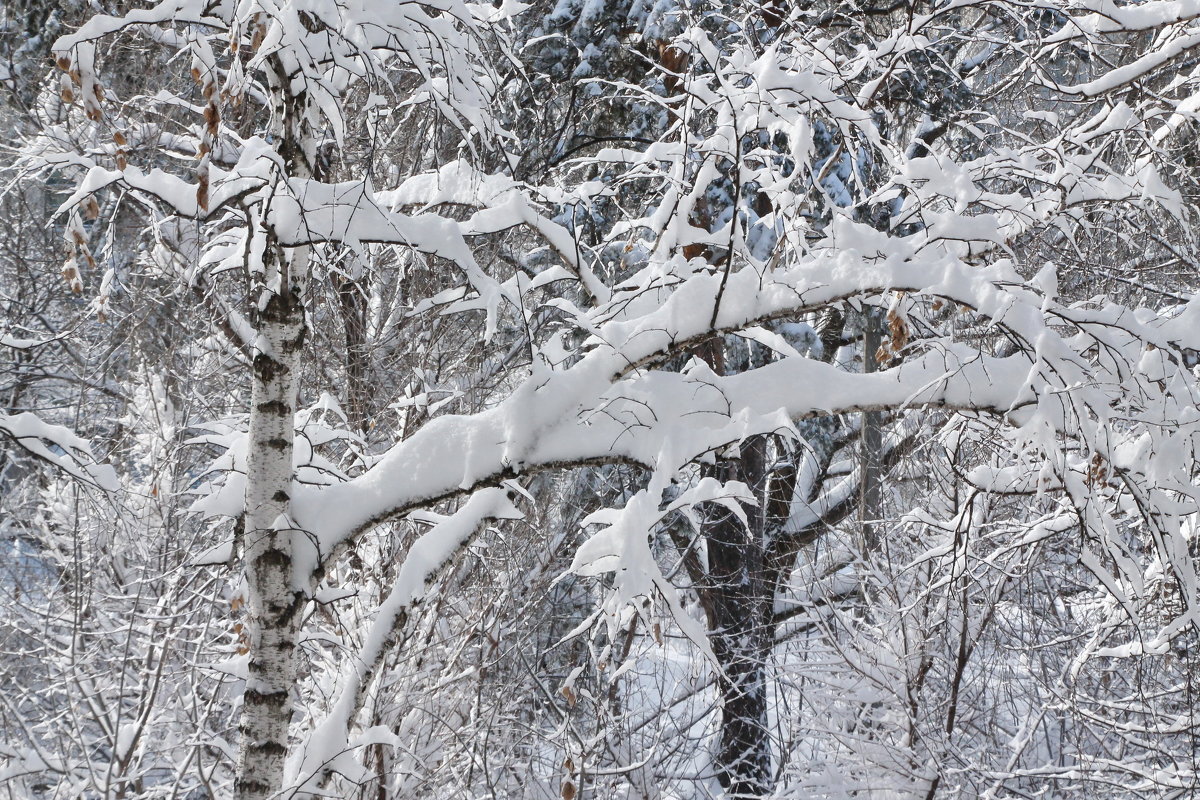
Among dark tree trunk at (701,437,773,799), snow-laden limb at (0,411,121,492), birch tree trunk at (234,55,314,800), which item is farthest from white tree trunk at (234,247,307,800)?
dark tree trunk at (701,437,773,799)

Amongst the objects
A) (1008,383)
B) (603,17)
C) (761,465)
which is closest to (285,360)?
(1008,383)

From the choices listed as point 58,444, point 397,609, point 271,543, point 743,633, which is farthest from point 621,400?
point 743,633

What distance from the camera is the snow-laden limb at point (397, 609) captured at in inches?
159

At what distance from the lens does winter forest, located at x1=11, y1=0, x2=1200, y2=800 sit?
338 centimetres

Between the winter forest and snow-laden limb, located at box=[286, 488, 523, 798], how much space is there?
0.02 m

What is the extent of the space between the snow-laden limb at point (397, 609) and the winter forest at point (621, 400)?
2 centimetres

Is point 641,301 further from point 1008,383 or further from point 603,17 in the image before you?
point 603,17

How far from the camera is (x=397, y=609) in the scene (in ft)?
13.5

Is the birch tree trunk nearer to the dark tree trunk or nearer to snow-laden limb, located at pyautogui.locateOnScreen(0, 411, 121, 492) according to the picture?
snow-laden limb, located at pyautogui.locateOnScreen(0, 411, 121, 492)

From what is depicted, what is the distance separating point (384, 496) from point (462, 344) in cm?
403

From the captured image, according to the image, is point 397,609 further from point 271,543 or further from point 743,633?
point 743,633

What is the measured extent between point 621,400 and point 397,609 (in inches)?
55.2

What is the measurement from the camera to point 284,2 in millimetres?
2979

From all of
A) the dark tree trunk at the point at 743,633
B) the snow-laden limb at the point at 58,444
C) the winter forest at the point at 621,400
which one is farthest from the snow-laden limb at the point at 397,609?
the dark tree trunk at the point at 743,633
